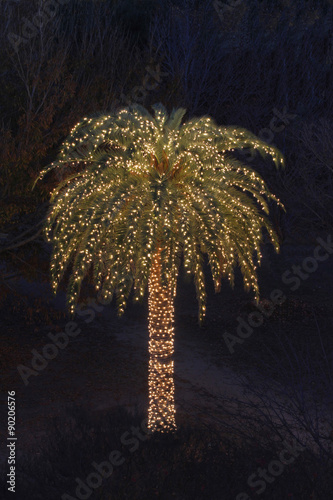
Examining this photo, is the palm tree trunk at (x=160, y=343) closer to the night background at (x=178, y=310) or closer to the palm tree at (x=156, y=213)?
the palm tree at (x=156, y=213)

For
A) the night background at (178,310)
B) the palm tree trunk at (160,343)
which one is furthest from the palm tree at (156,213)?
the night background at (178,310)

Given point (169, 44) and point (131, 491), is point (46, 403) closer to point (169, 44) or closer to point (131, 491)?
point (131, 491)

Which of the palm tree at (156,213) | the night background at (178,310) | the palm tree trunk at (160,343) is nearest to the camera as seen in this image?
the night background at (178,310)

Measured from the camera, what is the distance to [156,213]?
8.62 m

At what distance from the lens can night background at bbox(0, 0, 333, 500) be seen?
25.7 feet

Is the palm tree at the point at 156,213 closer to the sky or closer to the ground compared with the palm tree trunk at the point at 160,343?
closer to the sky

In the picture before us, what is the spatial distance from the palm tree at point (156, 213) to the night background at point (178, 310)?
36.5 inches

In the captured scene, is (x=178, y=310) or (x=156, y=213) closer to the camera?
(x=156, y=213)

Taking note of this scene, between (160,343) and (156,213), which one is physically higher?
(156,213)

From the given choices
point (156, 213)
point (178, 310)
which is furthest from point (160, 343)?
point (178, 310)

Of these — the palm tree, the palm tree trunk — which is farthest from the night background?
the palm tree

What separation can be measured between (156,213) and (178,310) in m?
11.0

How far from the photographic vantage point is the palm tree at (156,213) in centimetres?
888

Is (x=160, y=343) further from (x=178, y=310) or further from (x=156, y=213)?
(x=178, y=310)
